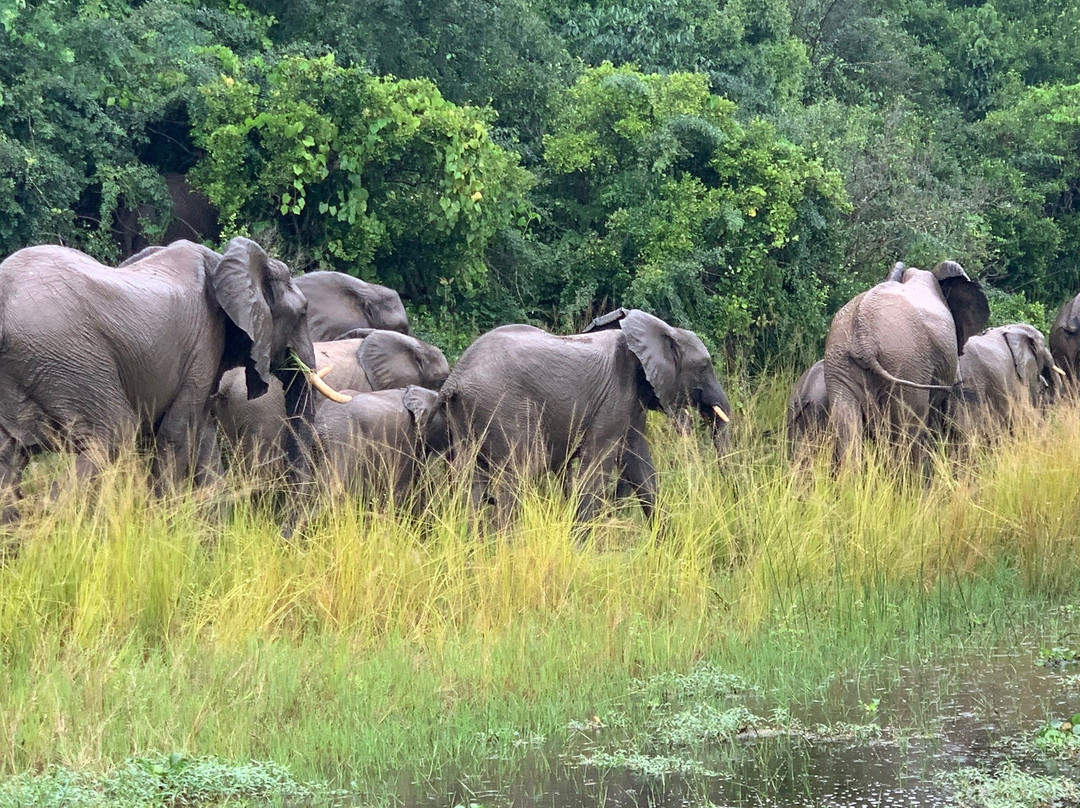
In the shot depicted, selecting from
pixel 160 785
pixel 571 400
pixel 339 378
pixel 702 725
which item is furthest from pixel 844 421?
pixel 160 785

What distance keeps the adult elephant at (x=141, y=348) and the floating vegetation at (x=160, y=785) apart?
2.26m

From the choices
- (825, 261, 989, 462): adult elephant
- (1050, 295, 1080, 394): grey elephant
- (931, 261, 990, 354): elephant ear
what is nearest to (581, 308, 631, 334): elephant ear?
(825, 261, 989, 462): adult elephant

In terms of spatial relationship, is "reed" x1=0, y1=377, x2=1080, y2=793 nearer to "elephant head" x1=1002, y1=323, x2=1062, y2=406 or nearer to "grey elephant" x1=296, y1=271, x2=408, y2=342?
"grey elephant" x1=296, y1=271, x2=408, y2=342

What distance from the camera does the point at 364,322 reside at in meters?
11.5

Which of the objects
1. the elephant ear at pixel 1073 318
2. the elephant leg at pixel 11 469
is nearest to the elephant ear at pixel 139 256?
the elephant leg at pixel 11 469

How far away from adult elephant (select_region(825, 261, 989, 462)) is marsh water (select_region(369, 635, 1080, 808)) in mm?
3694

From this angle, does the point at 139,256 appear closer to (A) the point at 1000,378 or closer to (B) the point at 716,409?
(B) the point at 716,409

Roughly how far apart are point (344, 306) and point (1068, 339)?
24.5 ft

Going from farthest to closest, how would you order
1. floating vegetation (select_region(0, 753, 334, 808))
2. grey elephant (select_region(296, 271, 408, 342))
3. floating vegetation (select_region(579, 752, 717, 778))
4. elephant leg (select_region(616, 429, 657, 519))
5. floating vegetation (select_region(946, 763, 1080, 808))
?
grey elephant (select_region(296, 271, 408, 342))
elephant leg (select_region(616, 429, 657, 519))
floating vegetation (select_region(579, 752, 717, 778))
floating vegetation (select_region(946, 763, 1080, 808))
floating vegetation (select_region(0, 753, 334, 808))

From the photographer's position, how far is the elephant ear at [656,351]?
9.62 meters

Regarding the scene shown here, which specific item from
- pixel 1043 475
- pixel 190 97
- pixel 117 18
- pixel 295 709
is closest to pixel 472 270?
pixel 190 97

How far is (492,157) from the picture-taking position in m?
14.0

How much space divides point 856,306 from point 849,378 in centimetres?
52

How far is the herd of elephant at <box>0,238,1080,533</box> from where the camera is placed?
751 centimetres
